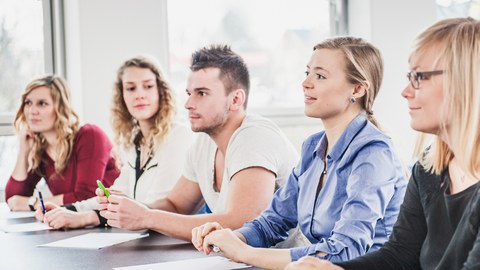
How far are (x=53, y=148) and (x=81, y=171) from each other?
0.95 ft

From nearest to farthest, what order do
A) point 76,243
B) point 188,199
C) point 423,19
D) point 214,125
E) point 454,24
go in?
point 454,24 < point 76,243 < point 214,125 < point 188,199 < point 423,19

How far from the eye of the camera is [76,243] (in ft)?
7.33

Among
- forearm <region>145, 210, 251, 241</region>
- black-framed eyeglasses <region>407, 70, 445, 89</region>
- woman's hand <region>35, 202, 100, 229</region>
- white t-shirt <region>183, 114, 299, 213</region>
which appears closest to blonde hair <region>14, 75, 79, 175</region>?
woman's hand <region>35, 202, 100, 229</region>

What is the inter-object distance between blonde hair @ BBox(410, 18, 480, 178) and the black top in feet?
0.27

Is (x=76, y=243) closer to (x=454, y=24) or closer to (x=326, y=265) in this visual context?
(x=326, y=265)

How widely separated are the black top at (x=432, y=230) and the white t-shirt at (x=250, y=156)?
0.83 metres

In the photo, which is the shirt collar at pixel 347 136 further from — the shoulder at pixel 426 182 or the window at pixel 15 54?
the window at pixel 15 54

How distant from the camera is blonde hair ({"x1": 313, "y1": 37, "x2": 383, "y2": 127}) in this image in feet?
6.56

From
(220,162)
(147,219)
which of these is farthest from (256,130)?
(147,219)

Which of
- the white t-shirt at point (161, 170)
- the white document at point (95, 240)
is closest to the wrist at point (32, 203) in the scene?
the white t-shirt at point (161, 170)

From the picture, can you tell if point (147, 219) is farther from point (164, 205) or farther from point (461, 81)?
point (461, 81)

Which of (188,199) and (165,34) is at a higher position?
(165,34)

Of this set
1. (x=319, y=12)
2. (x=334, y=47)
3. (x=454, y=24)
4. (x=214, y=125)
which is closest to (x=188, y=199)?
(x=214, y=125)

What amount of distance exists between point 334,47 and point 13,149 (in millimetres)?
2862
